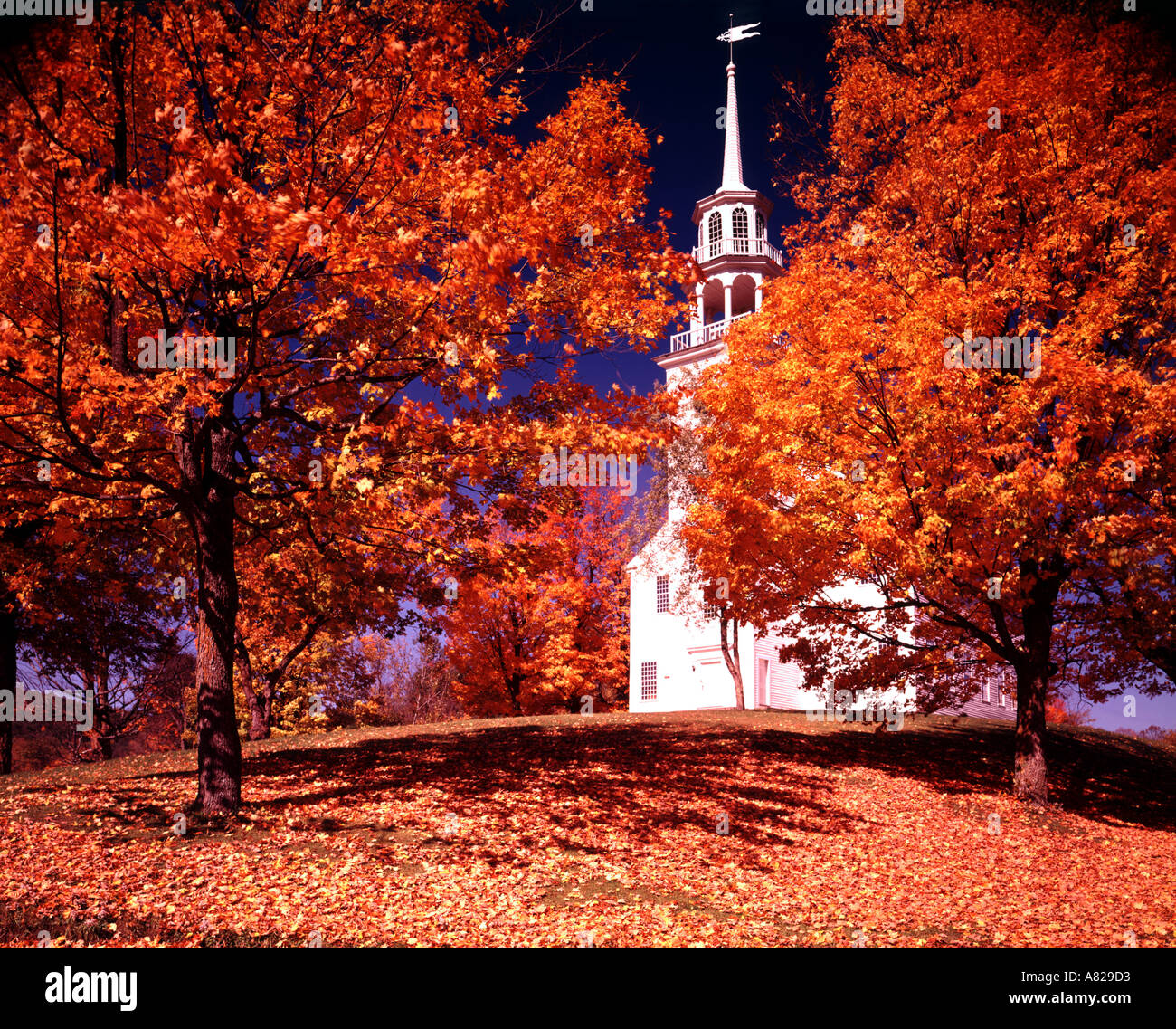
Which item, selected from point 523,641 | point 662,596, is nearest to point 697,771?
point 523,641

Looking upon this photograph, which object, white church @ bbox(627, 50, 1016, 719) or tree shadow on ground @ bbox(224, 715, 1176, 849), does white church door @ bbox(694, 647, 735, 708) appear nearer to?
white church @ bbox(627, 50, 1016, 719)

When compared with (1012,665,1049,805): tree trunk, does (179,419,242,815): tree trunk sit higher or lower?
higher

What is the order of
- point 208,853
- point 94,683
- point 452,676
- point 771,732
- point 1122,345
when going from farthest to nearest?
point 452,676
point 94,683
point 771,732
point 1122,345
point 208,853

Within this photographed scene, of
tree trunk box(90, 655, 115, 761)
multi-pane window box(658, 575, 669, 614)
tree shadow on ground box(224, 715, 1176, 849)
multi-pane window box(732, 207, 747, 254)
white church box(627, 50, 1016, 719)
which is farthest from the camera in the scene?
multi-pane window box(732, 207, 747, 254)

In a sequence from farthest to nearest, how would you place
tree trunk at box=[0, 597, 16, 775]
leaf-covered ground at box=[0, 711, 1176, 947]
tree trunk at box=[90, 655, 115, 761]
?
tree trunk at box=[90, 655, 115, 761]
tree trunk at box=[0, 597, 16, 775]
leaf-covered ground at box=[0, 711, 1176, 947]

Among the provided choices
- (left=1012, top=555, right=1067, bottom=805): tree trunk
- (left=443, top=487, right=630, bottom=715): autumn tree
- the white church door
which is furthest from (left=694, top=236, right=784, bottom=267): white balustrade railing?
(left=1012, top=555, right=1067, bottom=805): tree trunk

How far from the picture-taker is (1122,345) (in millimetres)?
12914

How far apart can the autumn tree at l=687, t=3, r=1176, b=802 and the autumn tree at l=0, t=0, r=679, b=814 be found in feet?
13.1

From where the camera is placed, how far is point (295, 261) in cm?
866

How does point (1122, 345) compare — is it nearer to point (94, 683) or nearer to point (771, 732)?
point (771, 732)

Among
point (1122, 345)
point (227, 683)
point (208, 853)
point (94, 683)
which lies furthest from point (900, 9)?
point (94, 683)

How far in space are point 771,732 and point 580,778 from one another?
23.9ft

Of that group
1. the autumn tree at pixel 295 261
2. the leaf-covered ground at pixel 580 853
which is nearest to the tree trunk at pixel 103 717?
the leaf-covered ground at pixel 580 853

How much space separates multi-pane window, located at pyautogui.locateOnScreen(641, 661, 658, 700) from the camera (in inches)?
1411
